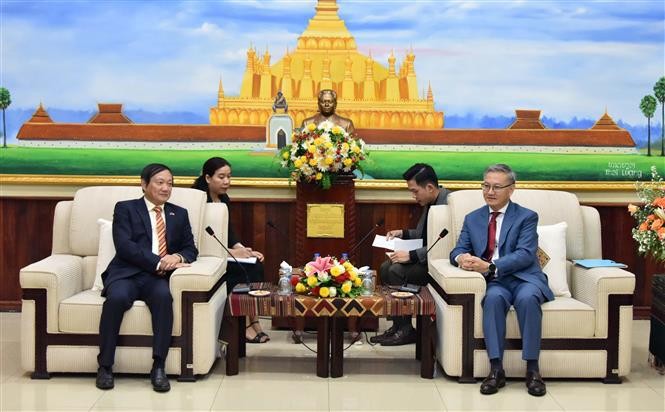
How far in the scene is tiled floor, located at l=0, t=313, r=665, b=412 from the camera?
4.27 meters

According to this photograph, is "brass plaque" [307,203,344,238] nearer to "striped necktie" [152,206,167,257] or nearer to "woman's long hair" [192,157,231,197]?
"woman's long hair" [192,157,231,197]

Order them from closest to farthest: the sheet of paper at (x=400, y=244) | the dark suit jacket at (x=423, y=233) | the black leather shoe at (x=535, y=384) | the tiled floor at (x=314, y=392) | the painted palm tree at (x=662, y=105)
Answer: the tiled floor at (x=314, y=392), the black leather shoe at (x=535, y=384), the dark suit jacket at (x=423, y=233), the sheet of paper at (x=400, y=244), the painted palm tree at (x=662, y=105)

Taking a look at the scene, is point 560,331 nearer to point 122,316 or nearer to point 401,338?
point 401,338

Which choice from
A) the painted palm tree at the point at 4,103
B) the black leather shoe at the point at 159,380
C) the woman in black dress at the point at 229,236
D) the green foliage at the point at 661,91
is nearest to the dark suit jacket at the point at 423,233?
the woman in black dress at the point at 229,236

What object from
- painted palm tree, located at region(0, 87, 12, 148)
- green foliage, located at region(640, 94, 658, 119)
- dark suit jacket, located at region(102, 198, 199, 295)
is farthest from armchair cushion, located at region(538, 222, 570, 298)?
painted palm tree, located at region(0, 87, 12, 148)

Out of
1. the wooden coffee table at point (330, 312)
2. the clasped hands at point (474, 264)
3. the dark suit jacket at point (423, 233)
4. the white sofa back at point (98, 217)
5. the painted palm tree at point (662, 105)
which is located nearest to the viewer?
the wooden coffee table at point (330, 312)

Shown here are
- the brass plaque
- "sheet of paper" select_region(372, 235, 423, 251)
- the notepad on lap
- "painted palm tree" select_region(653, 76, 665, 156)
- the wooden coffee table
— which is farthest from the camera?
"painted palm tree" select_region(653, 76, 665, 156)

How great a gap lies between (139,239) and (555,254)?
7.88 feet

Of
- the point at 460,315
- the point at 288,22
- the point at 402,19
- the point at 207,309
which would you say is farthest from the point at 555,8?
the point at 207,309

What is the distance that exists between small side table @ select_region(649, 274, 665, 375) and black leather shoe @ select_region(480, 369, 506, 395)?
1.03 metres

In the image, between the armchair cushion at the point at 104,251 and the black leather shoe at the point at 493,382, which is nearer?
the black leather shoe at the point at 493,382

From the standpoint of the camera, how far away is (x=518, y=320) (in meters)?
4.58

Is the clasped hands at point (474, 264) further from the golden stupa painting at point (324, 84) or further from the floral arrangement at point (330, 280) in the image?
the golden stupa painting at point (324, 84)

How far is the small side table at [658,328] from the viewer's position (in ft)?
16.1
